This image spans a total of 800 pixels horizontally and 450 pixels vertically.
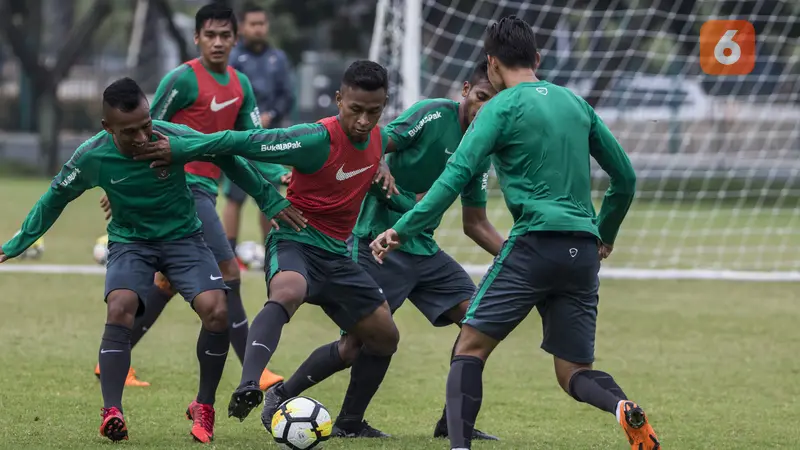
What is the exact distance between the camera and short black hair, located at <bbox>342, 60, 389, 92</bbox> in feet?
19.1

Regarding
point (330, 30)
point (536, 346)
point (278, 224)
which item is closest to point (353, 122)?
point (278, 224)

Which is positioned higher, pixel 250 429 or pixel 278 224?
pixel 278 224

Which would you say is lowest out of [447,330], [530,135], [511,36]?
[447,330]

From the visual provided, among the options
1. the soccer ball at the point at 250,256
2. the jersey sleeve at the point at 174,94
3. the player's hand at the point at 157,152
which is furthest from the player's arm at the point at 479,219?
the soccer ball at the point at 250,256

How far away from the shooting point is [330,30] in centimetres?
3039

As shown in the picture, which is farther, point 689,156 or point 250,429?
point 689,156

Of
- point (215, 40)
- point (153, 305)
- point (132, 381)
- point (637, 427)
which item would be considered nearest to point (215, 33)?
point (215, 40)

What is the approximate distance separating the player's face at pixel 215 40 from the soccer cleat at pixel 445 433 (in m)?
2.79

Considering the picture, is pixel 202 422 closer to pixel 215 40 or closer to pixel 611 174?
pixel 611 174

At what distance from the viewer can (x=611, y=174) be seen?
18.4 ft

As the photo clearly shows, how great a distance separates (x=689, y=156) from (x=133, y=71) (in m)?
16.6

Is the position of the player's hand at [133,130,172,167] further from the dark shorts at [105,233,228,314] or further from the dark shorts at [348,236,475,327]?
the dark shorts at [348,236,475,327]

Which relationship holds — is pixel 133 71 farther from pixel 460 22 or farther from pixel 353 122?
pixel 353 122

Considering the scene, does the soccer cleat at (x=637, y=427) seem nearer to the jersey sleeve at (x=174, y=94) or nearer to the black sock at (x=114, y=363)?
the black sock at (x=114, y=363)
